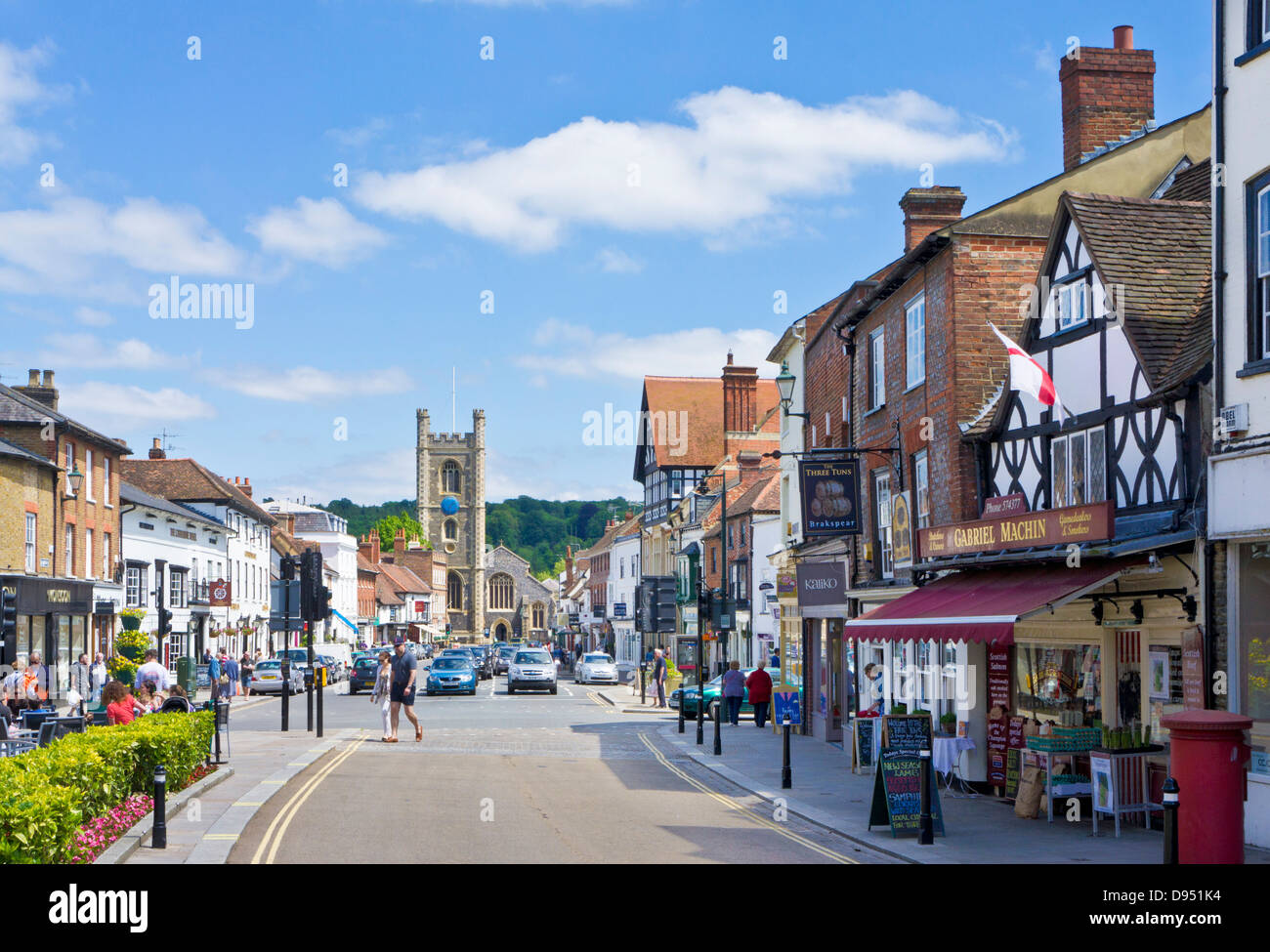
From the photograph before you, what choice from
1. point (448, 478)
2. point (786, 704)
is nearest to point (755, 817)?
point (786, 704)

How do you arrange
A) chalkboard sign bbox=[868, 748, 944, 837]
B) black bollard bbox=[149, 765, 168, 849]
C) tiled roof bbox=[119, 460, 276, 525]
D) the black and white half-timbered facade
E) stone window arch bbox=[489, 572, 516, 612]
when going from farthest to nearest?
stone window arch bbox=[489, 572, 516, 612], tiled roof bbox=[119, 460, 276, 525], the black and white half-timbered facade, chalkboard sign bbox=[868, 748, 944, 837], black bollard bbox=[149, 765, 168, 849]

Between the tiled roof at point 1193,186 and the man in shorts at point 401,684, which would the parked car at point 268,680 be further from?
the tiled roof at point 1193,186

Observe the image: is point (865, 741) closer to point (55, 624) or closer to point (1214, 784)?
point (1214, 784)

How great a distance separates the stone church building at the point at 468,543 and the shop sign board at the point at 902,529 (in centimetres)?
11854

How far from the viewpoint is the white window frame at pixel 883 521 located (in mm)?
23984

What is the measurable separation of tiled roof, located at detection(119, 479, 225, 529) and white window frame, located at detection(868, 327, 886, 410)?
109ft

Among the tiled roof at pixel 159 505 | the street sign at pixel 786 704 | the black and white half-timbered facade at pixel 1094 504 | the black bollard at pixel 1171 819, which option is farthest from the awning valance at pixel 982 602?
the tiled roof at pixel 159 505

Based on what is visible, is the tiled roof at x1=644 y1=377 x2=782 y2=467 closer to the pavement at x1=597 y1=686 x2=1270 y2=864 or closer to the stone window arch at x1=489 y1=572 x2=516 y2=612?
the pavement at x1=597 y1=686 x2=1270 y2=864

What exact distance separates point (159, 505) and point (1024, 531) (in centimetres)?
4281

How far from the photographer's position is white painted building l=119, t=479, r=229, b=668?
50.0 meters

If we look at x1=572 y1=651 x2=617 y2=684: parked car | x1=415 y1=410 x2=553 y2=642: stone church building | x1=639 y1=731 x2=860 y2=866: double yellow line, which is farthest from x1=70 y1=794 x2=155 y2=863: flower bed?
x1=415 y1=410 x2=553 y2=642: stone church building

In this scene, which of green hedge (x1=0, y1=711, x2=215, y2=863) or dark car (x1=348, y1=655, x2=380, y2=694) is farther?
dark car (x1=348, y1=655, x2=380, y2=694)

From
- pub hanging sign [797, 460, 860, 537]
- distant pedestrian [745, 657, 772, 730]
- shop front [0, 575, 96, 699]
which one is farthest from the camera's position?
shop front [0, 575, 96, 699]
